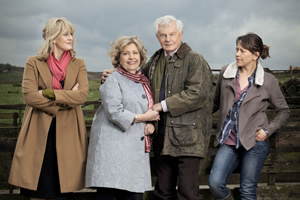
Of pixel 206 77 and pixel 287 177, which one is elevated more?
pixel 206 77

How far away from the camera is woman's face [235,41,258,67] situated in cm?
328

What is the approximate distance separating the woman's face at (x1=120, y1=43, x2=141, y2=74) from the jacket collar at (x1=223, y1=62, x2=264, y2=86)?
0.87 meters

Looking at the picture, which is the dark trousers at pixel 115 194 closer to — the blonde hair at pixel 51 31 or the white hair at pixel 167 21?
the blonde hair at pixel 51 31

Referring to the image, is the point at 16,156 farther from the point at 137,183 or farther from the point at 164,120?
the point at 164,120

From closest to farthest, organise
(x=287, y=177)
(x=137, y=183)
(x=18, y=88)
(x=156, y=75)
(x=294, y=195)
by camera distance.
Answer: (x=137, y=183)
(x=156, y=75)
(x=294, y=195)
(x=287, y=177)
(x=18, y=88)

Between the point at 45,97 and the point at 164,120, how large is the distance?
1030mm

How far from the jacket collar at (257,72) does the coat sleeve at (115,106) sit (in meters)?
1.03

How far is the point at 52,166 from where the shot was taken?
3180 millimetres

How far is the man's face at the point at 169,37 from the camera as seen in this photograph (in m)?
3.09

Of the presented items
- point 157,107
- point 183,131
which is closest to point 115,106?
point 157,107

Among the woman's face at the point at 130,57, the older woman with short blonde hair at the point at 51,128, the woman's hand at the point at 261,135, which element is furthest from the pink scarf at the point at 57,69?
the woman's hand at the point at 261,135

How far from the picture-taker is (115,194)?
305cm

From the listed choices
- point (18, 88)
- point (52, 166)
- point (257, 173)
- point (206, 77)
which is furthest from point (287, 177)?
point (18, 88)

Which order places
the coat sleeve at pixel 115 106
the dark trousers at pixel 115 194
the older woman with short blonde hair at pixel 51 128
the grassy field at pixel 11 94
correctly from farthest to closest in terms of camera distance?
1. the grassy field at pixel 11 94
2. the older woman with short blonde hair at pixel 51 128
3. the dark trousers at pixel 115 194
4. the coat sleeve at pixel 115 106
